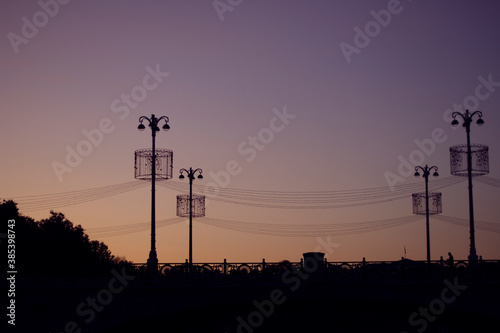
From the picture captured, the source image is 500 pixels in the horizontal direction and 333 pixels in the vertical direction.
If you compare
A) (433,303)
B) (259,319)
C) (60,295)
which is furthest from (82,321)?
A: (259,319)

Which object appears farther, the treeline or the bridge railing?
the treeline

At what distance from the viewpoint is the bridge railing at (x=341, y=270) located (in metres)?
35.6

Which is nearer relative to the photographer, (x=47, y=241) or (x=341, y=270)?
(x=341, y=270)

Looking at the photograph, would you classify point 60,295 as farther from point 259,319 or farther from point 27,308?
point 259,319

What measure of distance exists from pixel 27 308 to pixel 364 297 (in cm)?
1733

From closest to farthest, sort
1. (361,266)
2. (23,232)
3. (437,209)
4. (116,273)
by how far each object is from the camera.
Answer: (116,273), (361,266), (437,209), (23,232)

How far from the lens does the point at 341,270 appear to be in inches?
1433

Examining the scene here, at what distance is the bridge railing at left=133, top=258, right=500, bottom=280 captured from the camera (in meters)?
35.6

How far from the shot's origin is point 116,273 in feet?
114

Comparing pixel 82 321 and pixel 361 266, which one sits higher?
pixel 361 266

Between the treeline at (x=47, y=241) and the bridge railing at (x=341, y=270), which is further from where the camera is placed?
the treeline at (x=47, y=241)

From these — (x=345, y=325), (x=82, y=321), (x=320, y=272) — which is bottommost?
(x=345, y=325)

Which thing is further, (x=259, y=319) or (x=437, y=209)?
(x=259, y=319)

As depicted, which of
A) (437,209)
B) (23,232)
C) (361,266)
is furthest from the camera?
(23,232)
